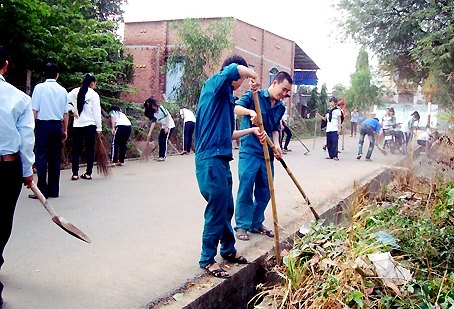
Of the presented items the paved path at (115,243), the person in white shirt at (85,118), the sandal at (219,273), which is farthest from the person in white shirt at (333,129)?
the sandal at (219,273)

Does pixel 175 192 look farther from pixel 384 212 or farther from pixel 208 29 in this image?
pixel 208 29

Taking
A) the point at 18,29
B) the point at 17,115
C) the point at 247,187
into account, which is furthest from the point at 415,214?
the point at 18,29

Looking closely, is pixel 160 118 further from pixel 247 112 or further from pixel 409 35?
pixel 409 35

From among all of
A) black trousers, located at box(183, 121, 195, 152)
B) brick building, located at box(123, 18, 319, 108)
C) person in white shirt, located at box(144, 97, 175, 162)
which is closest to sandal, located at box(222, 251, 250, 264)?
person in white shirt, located at box(144, 97, 175, 162)

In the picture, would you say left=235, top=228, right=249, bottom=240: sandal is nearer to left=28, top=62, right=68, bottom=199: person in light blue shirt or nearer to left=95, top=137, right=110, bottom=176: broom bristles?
left=28, top=62, right=68, bottom=199: person in light blue shirt

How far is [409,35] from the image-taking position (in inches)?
520

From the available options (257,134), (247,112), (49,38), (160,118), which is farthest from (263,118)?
(160,118)

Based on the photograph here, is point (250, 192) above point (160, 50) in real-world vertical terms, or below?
below

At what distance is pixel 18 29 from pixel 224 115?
5429 mm

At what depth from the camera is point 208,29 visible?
1566cm

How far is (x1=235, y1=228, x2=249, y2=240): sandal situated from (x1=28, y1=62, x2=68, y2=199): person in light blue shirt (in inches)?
108

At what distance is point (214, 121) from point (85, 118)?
168 inches

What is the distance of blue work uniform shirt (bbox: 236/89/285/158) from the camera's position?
4.55m

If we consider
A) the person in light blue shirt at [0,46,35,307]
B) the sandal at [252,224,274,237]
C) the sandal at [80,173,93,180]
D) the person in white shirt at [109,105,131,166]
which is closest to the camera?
the person in light blue shirt at [0,46,35,307]
